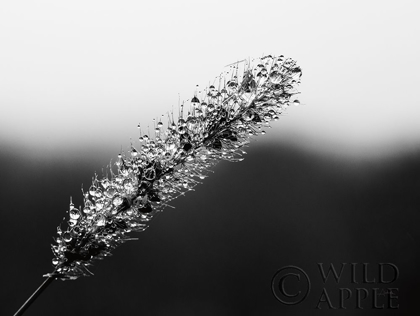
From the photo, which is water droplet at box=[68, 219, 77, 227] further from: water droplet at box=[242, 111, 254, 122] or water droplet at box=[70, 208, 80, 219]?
water droplet at box=[242, 111, 254, 122]

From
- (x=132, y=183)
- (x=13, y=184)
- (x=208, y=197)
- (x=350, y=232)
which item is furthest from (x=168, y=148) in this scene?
(x=350, y=232)

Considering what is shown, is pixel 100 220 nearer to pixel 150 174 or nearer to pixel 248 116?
pixel 150 174

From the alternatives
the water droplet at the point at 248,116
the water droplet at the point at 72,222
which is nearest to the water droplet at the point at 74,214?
the water droplet at the point at 72,222

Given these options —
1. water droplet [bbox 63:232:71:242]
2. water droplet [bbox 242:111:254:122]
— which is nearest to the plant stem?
water droplet [bbox 63:232:71:242]

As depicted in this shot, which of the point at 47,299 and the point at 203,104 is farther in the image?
the point at 47,299

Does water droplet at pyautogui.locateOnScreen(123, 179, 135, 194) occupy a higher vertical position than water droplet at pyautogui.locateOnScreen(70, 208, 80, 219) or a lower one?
higher

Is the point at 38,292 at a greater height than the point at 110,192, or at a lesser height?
lesser

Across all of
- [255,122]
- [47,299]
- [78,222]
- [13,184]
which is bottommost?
[47,299]

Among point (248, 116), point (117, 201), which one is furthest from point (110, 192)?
point (248, 116)

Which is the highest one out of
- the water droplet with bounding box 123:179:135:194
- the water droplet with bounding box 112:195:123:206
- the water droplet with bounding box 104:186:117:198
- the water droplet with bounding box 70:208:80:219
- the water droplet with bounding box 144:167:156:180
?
the water droplet with bounding box 144:167:156:180

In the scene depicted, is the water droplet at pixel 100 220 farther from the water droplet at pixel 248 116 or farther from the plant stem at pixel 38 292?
the water droplet at pixel 248 116

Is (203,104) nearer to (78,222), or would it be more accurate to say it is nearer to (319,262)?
(78,222)
